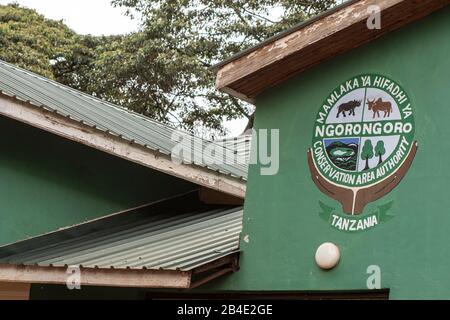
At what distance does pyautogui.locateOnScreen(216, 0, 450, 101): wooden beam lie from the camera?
688cm

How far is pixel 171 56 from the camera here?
71.1ft

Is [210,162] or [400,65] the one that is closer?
[400,65]

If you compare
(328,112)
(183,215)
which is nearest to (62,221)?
(183,215)

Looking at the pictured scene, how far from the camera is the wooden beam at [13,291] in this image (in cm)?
829

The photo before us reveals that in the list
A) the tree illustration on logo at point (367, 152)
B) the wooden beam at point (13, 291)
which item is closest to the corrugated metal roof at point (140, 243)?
the wooden beam at point (13, 291)

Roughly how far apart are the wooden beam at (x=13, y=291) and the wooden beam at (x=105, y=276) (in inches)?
35.1

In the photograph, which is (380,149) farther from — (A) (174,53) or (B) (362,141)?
(A) (174,53)

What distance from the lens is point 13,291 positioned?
8.33 meters

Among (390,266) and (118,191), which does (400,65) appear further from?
(118,191)

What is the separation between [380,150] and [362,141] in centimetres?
18

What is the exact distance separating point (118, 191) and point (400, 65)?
3838 mm

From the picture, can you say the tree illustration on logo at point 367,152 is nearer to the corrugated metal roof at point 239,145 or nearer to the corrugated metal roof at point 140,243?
the corrugated metal roof at point 140,243

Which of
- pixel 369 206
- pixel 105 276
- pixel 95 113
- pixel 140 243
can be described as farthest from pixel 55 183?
pixel 369 206

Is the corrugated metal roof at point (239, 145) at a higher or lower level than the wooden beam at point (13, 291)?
higher
